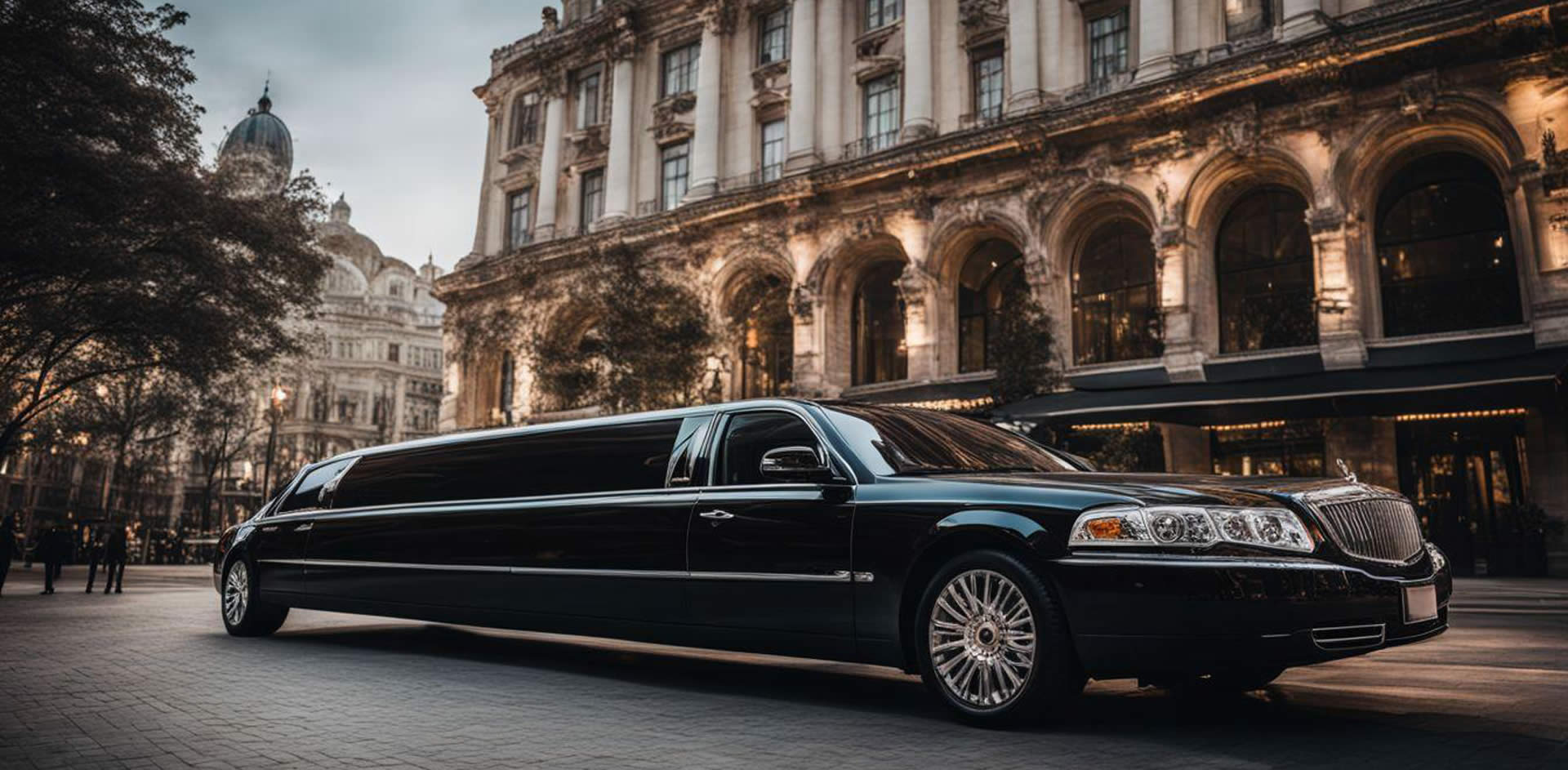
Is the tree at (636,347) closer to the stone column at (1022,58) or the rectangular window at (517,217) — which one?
the stone column at (1022,58)

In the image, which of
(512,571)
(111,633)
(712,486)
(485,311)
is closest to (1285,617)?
(712,486)

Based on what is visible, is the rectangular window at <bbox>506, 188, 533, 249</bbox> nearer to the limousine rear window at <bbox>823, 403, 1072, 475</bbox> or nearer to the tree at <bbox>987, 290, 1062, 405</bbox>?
the tree at <bbox>987, 290, 1062, 405</bbox>

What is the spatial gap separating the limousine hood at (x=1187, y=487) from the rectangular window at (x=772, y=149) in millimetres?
28522

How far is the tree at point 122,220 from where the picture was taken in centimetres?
1838

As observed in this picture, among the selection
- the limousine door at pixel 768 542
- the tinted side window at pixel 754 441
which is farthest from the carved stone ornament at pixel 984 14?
the limousine door at pixel 768 542

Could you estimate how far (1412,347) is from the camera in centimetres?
2072

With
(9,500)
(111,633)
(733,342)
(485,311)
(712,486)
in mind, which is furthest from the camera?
(9,500)

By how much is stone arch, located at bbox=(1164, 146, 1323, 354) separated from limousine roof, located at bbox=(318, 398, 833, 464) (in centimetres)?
1851

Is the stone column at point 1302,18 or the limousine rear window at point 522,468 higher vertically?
the stone column at point 1302,18

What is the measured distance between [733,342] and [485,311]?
14.3 m

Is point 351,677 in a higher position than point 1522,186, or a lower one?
lower

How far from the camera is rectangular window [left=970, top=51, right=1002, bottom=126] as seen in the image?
28.4m

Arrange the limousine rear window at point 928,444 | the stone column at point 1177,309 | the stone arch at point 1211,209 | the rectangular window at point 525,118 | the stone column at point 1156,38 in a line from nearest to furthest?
1. the limousine rear window at point 928,444
2. the stone arch at point 1211,209
3. the stone column at point 1177,309
4. the stone column at point 1156,38
5. the rectangular window at point 525,118

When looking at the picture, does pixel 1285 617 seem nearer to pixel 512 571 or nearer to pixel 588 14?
pixel 512 571
